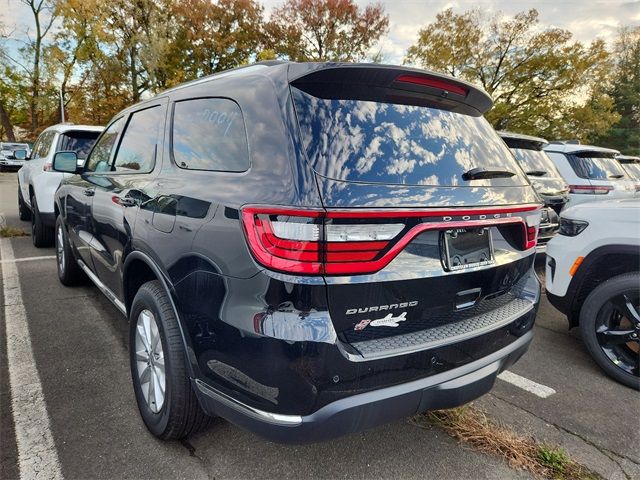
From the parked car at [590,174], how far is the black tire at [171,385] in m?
5.65

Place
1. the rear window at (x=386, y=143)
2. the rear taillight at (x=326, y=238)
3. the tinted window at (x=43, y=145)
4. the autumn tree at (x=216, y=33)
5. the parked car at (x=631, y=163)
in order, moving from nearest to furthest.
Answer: the rear taillight at (x=326, y=238), the rear window at (x=386, y=143), the tinted window at (x=43, y=145), the parked car at (x=631, y=163), the autumn tree at (x=216, y=33)

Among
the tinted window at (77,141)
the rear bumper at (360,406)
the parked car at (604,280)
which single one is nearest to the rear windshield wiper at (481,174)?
the rear bumper at (360,406)

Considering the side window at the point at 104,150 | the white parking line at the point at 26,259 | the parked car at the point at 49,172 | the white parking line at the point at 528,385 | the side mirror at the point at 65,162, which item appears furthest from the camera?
the parked car at the point at 49,172

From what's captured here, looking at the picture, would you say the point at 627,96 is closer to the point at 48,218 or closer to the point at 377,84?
the point at 48,218

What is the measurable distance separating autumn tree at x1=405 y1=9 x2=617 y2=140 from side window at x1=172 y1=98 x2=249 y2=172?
78.3 feet

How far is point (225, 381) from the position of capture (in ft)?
5.59

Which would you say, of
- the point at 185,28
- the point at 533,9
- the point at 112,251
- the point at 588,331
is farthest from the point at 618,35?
the point at 112,251

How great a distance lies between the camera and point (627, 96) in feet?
115

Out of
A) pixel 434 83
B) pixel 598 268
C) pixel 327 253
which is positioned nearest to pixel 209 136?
pixel 327 253

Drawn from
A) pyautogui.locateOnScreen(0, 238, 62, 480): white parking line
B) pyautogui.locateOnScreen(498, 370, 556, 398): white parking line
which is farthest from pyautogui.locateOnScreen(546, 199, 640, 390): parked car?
pyautogui.locateOnScreen(0, 238, 62, 480): white parking line

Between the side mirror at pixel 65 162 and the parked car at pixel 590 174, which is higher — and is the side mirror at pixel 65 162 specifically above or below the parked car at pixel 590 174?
below

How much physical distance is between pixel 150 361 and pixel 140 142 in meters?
1.45

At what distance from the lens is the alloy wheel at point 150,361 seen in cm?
219

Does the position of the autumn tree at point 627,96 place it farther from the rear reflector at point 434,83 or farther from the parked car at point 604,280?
the rear reflector at point 434,83
